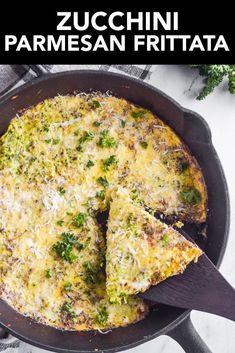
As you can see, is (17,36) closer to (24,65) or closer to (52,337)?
(24,65)

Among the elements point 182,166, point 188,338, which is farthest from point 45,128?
point 188,338

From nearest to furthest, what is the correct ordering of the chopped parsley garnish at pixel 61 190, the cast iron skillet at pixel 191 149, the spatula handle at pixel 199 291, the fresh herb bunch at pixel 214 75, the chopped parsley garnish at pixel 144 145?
1. the spatula handle at pixel 199 291
2. the cast iron skillet at pixel 191 149
3. the chopped parsley garnish at pixel 61 190
4. the chopped parsley garnish at pixel 144 145
5. the fresh herb bunch at pixel 214 75

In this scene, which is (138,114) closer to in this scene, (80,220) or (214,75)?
(214,75)

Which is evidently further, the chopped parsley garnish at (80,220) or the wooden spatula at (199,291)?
the chopped parsley garnish at (80,220)

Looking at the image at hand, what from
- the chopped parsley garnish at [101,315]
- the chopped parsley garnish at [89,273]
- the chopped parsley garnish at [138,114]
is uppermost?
the chopped parsley garnish at [138,114]

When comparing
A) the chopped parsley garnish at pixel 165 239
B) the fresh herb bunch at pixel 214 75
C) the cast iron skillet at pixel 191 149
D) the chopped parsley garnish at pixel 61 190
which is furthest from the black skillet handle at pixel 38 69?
the chopped parsley garnish at pixel 165 239

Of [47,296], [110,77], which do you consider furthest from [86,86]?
[47,296]

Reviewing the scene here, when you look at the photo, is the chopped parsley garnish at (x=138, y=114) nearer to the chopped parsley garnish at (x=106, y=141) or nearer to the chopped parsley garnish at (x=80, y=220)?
the chopped parsley garnish at (x=106, y=141)
